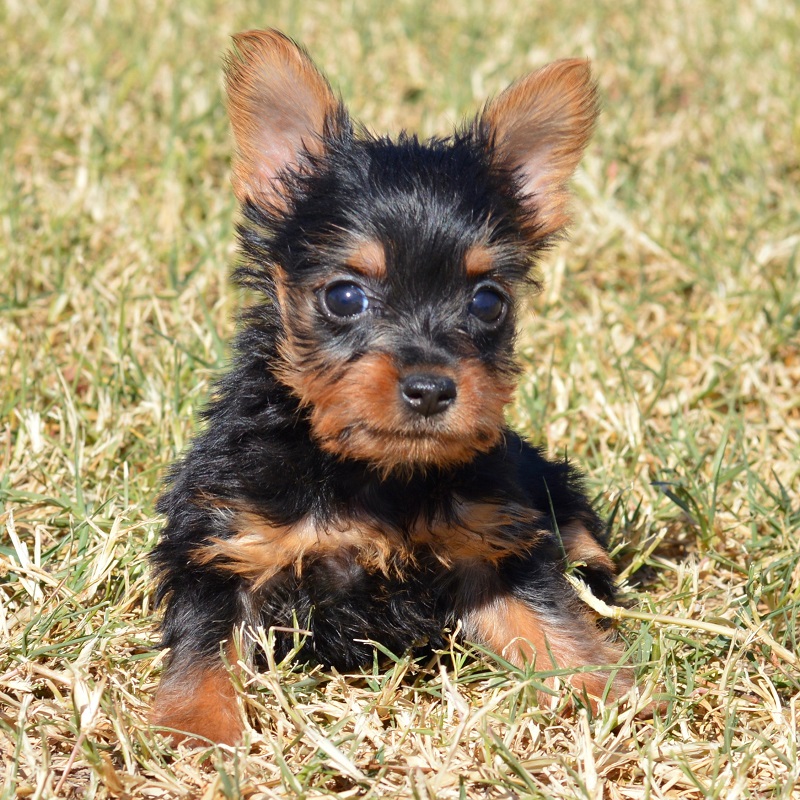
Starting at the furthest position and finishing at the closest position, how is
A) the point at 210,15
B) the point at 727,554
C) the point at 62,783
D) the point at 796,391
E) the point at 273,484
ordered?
the point at 210,15 < the point at 796,391 < the point at 727,554 < the point at 273,484 < the point at 62,783

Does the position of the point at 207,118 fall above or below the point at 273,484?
below

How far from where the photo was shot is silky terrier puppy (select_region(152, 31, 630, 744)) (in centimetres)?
396

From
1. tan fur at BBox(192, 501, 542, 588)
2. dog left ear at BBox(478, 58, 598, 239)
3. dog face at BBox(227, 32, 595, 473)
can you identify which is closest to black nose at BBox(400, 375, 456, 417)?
dog face at BBox(227, 32, 595, 473)

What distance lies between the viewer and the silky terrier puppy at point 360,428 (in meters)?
3.96

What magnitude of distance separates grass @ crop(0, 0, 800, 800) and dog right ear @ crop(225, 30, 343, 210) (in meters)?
1.56

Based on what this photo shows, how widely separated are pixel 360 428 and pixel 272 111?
1.46 m

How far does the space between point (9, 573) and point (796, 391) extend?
4458 millimetres

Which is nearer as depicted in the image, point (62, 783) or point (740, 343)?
point (62, 783)

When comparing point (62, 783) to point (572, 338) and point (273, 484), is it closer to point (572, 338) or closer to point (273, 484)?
point (273, 484)

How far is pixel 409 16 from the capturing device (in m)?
10.7

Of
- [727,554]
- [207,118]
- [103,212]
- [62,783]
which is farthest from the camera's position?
[207,118]

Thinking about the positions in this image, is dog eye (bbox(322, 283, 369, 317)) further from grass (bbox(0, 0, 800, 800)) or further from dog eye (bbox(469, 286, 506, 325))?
grass (bbox(0, 0, 800, 800))

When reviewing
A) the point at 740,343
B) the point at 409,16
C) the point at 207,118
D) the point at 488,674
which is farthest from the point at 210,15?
the point at 488,674

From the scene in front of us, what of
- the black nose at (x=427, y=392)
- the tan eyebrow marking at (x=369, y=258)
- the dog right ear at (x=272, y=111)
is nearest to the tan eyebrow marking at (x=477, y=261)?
the tan eyebrow marking at (x=369, y=258)
